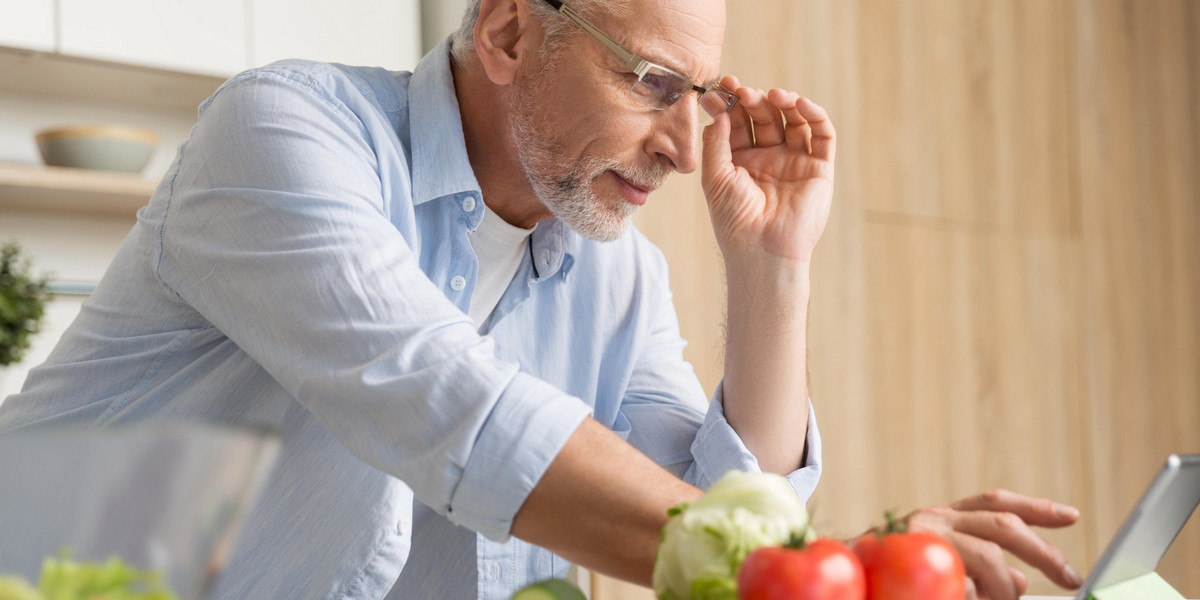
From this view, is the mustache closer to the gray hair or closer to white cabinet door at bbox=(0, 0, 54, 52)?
the gray hair

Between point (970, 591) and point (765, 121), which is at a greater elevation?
point (765, 121)

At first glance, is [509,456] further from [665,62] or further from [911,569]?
[665,62]

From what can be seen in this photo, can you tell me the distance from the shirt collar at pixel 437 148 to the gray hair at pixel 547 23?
5.6 inches

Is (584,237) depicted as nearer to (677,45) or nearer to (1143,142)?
(677,45)

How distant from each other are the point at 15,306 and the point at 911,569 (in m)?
1.97

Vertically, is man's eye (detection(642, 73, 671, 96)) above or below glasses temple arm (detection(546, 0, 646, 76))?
below

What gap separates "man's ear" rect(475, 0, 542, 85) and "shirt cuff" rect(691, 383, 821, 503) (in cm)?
47

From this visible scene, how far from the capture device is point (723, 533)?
47 cm

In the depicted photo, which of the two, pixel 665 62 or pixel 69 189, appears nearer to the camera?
pixel 665 62

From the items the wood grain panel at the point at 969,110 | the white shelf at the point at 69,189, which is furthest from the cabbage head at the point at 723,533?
the wood grain panel at the point at 969,110

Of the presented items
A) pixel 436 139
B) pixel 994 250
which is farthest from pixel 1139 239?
pixel 436 139

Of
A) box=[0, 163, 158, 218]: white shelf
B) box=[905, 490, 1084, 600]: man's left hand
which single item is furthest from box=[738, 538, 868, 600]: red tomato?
box=[0, 163, 158, 218]: white shelf

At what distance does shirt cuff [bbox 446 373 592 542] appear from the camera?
0.67 meters

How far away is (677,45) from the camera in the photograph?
117 centimetres
